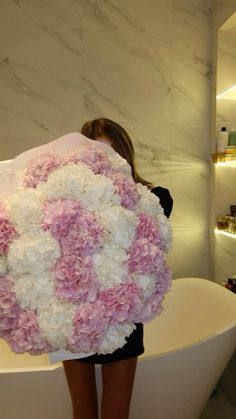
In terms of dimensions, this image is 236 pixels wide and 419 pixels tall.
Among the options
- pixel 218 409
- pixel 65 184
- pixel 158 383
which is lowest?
pixel 218 409

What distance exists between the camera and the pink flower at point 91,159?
0.74m

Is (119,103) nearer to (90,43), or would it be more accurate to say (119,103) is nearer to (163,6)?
(90,43)

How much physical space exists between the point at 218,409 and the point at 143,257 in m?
1.43

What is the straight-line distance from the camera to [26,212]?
665mm

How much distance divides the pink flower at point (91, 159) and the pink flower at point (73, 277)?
21cm

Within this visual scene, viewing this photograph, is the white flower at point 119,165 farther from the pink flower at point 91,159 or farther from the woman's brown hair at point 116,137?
the woman's brown hair at point 116,137

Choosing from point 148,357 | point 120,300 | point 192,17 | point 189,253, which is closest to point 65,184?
point 120,300

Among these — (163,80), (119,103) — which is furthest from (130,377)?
(163,80)

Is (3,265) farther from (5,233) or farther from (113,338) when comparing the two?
(113,338)

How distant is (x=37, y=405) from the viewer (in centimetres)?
120

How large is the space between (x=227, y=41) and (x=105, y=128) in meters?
1.39

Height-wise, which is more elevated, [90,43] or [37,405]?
[90,43]

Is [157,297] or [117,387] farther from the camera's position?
[117,387]

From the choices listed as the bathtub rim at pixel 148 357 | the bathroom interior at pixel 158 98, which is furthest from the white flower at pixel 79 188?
the bathroom interior at pixel 158 98
